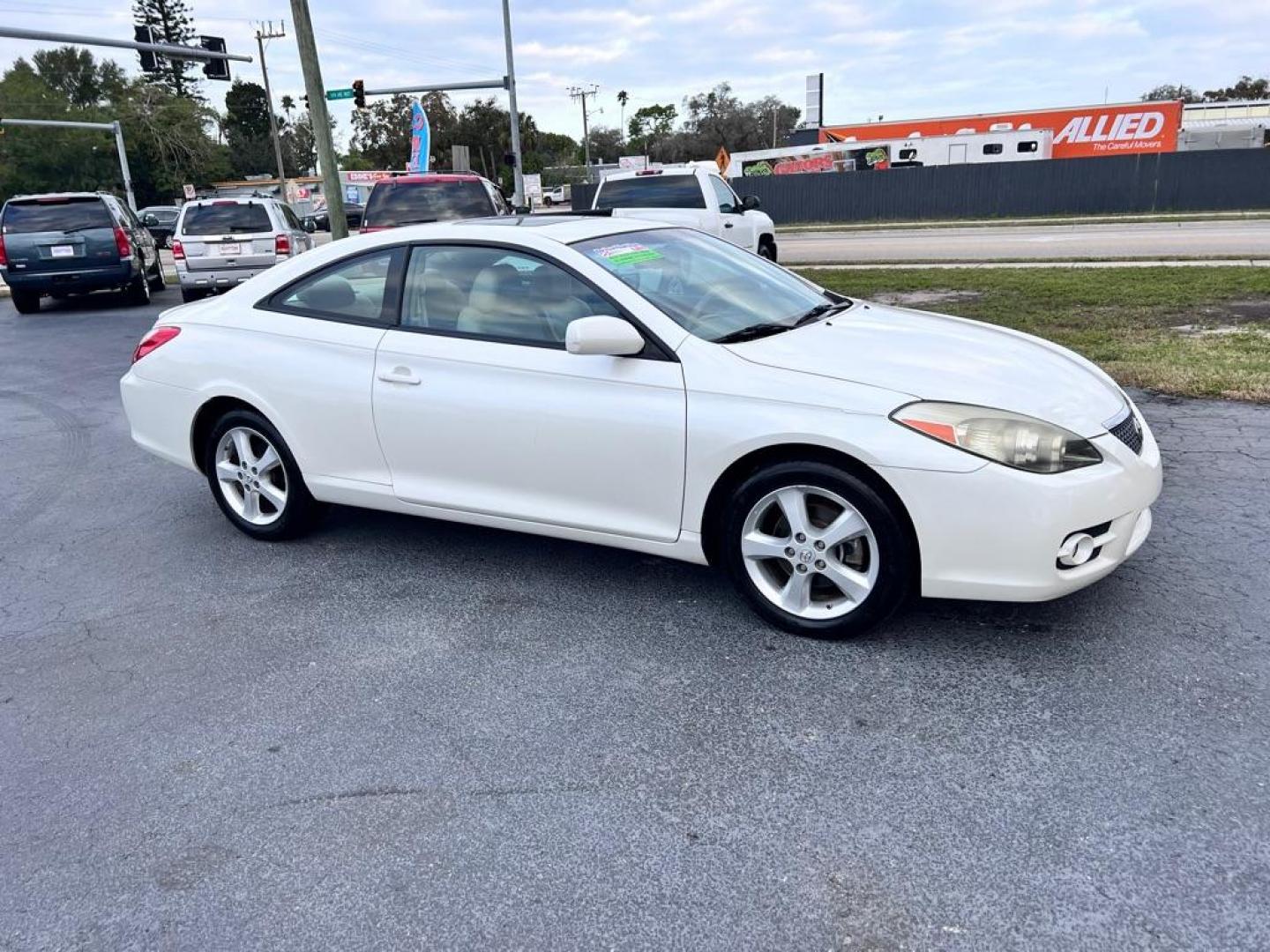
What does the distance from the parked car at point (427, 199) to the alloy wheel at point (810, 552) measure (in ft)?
35.1

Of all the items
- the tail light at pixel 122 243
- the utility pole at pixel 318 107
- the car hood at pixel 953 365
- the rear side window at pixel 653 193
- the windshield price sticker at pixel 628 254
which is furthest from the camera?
the tail light at pixel 122 243

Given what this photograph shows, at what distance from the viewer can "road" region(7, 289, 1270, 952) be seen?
2412 millimetres

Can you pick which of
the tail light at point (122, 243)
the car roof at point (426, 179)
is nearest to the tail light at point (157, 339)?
the car roof at point (426, 179)

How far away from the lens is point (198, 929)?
242cm

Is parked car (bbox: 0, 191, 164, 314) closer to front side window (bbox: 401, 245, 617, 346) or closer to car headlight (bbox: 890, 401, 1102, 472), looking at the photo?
front side window (bbox: 401, 245, 617, 346)

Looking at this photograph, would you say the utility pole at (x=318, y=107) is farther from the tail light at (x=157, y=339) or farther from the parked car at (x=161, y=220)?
the parked car at (x=161, y=220)

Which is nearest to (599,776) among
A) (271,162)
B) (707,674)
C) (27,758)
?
(707,674)

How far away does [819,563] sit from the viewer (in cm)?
362

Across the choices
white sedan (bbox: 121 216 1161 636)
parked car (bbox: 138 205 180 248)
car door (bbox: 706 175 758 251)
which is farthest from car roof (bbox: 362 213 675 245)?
parked car (bbox: 138 205 180 248)

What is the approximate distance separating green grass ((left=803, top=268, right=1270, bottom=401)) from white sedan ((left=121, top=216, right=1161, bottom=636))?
11.9 ft

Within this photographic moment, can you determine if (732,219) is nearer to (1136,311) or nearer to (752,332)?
(1136,311)

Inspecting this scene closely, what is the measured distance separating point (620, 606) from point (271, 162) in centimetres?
10489

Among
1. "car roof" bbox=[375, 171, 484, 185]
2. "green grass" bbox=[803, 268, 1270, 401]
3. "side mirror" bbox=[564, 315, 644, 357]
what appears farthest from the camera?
"car roof" bbox=[375, 171, 484, 185]

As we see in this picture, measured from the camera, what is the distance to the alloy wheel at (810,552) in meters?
3.56
